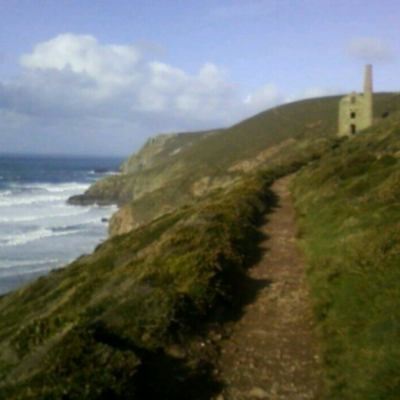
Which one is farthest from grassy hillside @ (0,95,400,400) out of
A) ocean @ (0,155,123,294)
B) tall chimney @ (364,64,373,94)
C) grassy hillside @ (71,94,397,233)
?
grassy hillside @ (71,94,397,233)

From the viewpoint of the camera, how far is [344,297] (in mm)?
9586

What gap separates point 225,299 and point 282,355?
7.27 ft

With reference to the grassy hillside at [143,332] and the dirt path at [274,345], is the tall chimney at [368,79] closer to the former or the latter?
the grassy hillside at [143,332]

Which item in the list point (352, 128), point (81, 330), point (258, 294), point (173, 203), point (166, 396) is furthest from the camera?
point (173, 203)

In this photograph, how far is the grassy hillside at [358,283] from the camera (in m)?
7.02

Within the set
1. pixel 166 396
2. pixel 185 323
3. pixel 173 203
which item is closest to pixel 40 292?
pixel 185 323

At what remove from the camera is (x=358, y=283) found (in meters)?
9.91

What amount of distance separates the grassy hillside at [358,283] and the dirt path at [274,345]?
12.0 inches

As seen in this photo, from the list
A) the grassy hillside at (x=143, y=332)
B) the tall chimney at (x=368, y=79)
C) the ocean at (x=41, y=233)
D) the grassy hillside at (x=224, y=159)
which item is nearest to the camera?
the grassy hillside at (x=143, y=332)

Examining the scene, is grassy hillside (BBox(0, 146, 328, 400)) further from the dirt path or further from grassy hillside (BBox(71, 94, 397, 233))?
grassy hillside (BBox(71, 94, 397, 233))

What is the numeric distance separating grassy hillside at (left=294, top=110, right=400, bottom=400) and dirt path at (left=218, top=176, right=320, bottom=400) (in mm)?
304

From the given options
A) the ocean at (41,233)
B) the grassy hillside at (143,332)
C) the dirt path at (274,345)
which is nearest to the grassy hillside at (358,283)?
the dirt path at (274,345)

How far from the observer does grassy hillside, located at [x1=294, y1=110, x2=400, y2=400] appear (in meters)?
7.02

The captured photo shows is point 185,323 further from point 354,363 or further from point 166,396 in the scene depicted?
point 354,363
